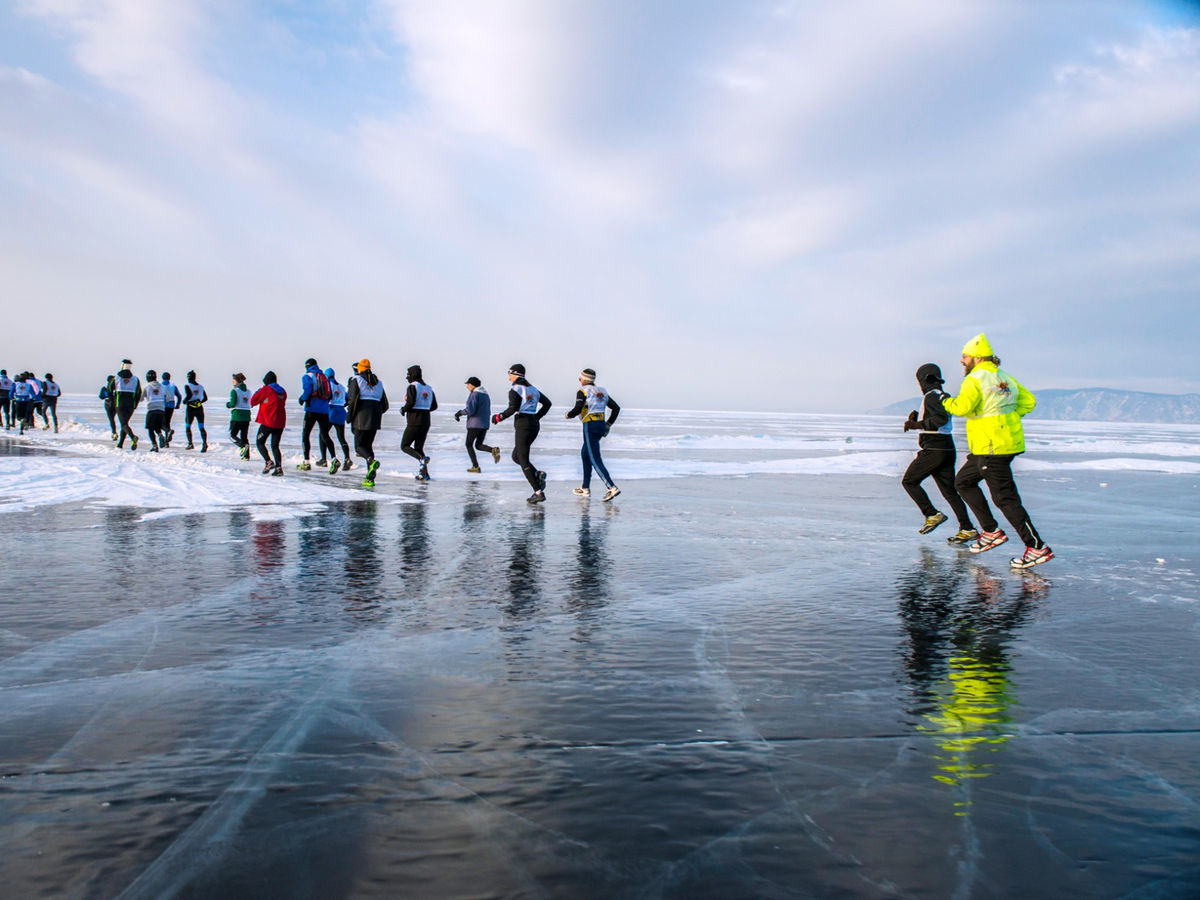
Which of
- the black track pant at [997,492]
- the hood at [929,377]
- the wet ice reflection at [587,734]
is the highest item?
the hood at [929,377]

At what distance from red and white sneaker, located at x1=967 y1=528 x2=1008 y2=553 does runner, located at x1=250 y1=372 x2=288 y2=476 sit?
34.2 ft

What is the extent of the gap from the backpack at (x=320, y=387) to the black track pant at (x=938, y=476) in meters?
9.70

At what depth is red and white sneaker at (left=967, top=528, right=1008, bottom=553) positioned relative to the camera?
7.13 metres

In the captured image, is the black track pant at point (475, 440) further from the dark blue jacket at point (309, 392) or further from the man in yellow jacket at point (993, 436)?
the man in yellow jacket at point (993, 436)

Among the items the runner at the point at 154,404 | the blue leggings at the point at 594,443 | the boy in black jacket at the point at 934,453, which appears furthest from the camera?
the runner at the point at 154,404

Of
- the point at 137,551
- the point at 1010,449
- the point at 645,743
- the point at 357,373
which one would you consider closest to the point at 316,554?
the point at 137,551

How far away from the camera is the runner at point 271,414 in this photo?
13.2m

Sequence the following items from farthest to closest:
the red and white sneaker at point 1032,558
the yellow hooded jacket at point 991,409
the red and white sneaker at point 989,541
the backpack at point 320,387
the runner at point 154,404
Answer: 1. the runner at point 154,404
2. the backpack at point 320,387
3. the red and white sneaker at point 989,541
4. the yellow hooded jacket at point 991,409
5. the red and white sneaker at point 1032,558

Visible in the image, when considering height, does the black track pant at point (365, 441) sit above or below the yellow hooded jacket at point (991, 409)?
below

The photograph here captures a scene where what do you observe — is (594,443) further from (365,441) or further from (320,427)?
(320,427)

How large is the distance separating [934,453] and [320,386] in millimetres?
9991

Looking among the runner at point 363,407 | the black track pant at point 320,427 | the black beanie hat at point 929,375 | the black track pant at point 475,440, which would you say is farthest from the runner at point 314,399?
the black beanie hat at point 929,375

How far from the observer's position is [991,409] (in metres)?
6.86

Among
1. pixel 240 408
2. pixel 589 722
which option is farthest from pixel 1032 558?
pixel 240 408
